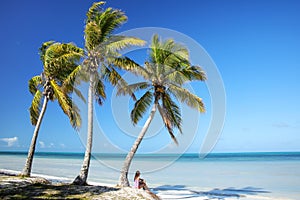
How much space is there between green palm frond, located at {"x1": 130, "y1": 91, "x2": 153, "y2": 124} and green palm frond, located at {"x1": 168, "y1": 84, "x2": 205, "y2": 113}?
115 centimetres

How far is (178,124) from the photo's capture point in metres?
13.9

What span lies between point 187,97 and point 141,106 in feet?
7.73

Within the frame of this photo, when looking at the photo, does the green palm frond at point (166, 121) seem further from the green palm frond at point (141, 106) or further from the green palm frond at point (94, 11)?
the green palm frond at point (94, 11)

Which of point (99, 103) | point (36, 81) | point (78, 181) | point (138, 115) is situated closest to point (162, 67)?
point (138, 115)

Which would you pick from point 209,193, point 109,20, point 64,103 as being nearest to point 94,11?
point 109,20

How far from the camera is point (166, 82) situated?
13609mm

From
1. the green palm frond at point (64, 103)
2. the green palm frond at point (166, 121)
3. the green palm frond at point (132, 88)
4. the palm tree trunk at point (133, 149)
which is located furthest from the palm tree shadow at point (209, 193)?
the green palm frond at point (64, 103)

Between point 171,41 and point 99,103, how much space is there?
4.86 metres

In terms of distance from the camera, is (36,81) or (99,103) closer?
(99,103)

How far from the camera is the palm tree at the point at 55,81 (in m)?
13.1

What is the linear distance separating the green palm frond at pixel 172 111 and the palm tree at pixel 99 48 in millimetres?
2487

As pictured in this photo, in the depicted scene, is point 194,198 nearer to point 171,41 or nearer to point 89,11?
point 171,41

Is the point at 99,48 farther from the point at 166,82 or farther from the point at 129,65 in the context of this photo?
the point at 166,82

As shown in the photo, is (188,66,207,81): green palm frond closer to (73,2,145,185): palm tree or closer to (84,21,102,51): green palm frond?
(73,2,145,185): palm tree
